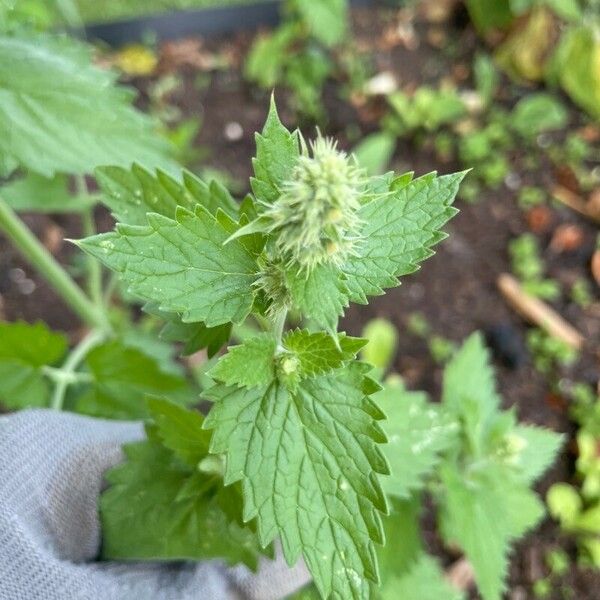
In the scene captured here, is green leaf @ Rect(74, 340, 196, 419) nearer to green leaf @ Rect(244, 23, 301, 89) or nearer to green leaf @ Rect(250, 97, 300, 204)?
green leaf @ Rect(250, 97, 300, 204)

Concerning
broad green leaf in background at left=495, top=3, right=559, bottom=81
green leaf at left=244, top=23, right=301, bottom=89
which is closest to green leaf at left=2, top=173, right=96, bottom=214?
green leaf at left=244, top=23, right=301, bottom=89

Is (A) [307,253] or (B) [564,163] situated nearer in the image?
(A) [307,253]

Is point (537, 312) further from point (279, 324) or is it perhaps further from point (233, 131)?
point (279, 324)

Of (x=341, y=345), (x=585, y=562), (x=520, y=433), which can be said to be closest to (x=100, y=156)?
(x=341, y=345)

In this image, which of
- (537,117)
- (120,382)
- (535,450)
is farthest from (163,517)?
(537,117)

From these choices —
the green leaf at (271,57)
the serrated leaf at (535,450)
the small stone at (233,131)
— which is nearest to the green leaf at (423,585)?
the serrated leaf at (535,450)

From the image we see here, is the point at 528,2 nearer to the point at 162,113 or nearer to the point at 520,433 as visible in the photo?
the point at 162,113
